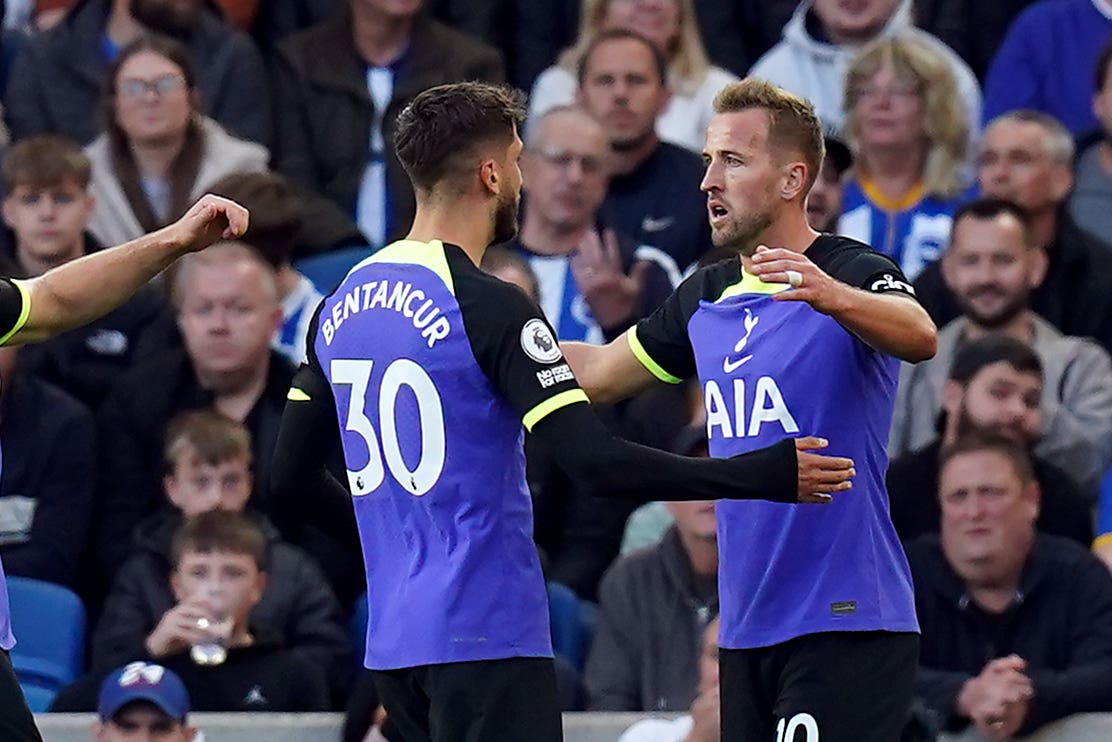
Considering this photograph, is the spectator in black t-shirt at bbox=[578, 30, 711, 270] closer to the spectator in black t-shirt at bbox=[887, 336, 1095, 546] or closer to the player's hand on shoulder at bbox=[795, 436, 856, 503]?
the spectator in black t-shirt at bbox=[887, 336, 1095, 546]

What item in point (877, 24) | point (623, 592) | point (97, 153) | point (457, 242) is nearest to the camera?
point (457, 242)

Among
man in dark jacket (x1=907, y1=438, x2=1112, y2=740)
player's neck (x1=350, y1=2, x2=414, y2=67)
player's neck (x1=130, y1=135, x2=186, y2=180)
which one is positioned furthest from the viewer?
player's neck (x1=350, y1=2, x2=414, y2=67)

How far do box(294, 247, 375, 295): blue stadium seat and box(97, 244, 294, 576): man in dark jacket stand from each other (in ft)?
2.38

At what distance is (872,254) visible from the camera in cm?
627

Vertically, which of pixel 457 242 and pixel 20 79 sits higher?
pixel 20 79

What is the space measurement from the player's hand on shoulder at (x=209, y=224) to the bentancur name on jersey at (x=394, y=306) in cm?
31

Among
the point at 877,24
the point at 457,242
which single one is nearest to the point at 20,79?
the point at 877,24

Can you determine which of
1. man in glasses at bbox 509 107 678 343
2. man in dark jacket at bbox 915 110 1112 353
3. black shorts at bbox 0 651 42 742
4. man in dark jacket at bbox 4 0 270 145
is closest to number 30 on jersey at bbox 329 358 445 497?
black shorts at bbox 0 651 42 742

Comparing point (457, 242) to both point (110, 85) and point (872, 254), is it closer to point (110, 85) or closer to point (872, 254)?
point (872, 254)

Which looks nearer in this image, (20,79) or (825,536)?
(825,536)

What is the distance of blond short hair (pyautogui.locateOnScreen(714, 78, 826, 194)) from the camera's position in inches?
253

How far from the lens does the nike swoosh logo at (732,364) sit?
6.34 m

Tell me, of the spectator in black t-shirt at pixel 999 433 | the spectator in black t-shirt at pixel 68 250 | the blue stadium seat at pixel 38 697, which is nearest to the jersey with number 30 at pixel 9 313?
the blue stadium seat at pixel 38 697

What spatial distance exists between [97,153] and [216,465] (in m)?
2.21
